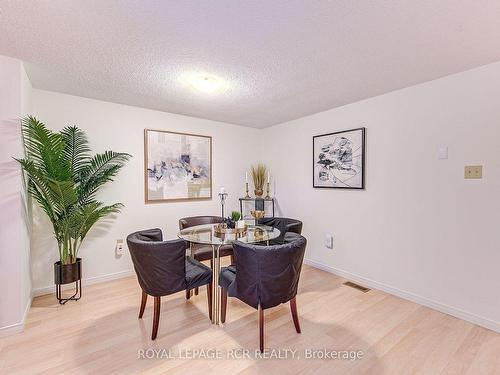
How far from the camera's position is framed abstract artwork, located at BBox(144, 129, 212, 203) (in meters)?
3.32

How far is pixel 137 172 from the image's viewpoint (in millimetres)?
3227

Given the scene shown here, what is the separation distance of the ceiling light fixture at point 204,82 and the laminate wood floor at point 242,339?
2.26 m

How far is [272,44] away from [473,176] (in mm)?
2116

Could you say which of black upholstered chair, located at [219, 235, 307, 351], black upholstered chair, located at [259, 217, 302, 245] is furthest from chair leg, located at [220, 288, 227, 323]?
black upholstered chair, located at [259, 217, 302, 245]

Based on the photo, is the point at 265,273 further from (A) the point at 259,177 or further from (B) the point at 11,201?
(A) the point at 259,177

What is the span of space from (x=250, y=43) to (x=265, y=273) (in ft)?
5.49

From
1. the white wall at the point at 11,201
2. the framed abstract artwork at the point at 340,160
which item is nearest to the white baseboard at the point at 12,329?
the white wall at the point at 11,201

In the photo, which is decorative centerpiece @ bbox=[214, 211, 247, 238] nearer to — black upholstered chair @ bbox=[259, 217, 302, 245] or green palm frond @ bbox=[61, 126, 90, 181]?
black upholstered chair @ bbox=[259, 217, 302, 245]

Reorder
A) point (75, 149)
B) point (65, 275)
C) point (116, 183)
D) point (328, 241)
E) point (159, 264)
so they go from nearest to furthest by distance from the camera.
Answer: point (159, 264) < point (65, 275) < point (75, 149) < point (116, 183) < point (328, 241)

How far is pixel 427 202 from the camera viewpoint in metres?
2.44

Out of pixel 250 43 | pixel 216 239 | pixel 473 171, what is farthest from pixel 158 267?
pixel 473 171

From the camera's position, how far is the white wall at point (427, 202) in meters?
2.10

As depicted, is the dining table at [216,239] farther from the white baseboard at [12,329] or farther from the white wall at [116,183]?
the white baseboard at [12,329]

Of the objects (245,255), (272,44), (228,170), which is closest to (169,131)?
(228,170)
